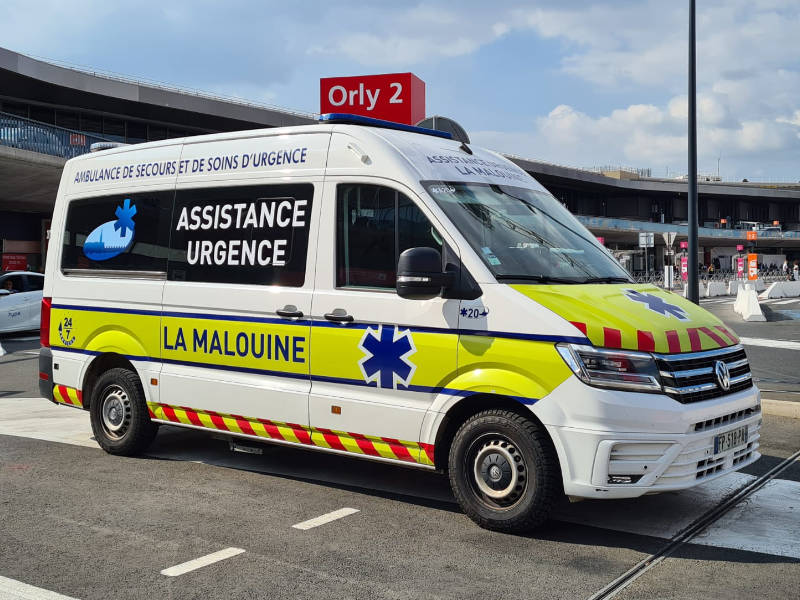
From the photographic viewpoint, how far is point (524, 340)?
5.09 m

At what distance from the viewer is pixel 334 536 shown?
512 cm

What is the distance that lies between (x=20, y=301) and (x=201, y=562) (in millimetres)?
16987

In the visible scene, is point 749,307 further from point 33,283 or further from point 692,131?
point 33,283

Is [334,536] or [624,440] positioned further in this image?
[334,536]

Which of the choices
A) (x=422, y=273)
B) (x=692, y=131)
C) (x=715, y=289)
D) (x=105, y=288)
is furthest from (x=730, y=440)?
(x=715, y=289)

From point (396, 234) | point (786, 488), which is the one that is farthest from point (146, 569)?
point (786, 488)

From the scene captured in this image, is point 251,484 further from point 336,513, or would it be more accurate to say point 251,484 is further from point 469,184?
point 469,184

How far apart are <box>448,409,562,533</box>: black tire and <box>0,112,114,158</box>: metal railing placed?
2416 centimetres

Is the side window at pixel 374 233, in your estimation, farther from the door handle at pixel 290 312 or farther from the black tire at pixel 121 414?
the black tire at pixel 121 414

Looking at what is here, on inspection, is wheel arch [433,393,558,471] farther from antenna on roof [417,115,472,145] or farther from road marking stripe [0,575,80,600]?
antenna on roof [417,115,472,145]

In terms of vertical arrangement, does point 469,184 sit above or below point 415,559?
above

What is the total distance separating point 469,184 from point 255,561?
2.82 m

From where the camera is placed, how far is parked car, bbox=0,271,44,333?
19.4m

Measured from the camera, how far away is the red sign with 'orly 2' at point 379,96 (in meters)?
12.7
